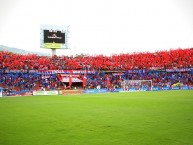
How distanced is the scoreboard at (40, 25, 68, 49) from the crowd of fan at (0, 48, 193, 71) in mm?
3590

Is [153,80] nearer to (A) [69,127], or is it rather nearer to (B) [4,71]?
(B) [4,71]

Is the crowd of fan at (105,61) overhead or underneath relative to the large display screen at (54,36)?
underneath

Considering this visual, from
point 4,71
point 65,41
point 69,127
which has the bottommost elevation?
point 69,127

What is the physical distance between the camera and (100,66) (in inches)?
2532

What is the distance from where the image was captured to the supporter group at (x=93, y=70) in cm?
5356

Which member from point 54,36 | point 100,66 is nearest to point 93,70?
point 100,66

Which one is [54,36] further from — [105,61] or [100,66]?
[105,61]

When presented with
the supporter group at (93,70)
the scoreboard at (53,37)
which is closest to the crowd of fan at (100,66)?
the supporter group at (93,70)

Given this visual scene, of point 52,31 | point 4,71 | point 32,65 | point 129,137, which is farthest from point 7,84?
point 129,137

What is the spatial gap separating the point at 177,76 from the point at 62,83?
96.5 ft

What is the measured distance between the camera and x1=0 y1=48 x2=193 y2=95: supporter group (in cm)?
5356

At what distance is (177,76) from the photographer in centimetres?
6581

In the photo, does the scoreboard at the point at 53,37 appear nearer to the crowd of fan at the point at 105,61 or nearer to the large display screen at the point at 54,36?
the large display screen at the point at 54,36

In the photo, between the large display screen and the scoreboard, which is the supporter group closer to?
the scoreboard
